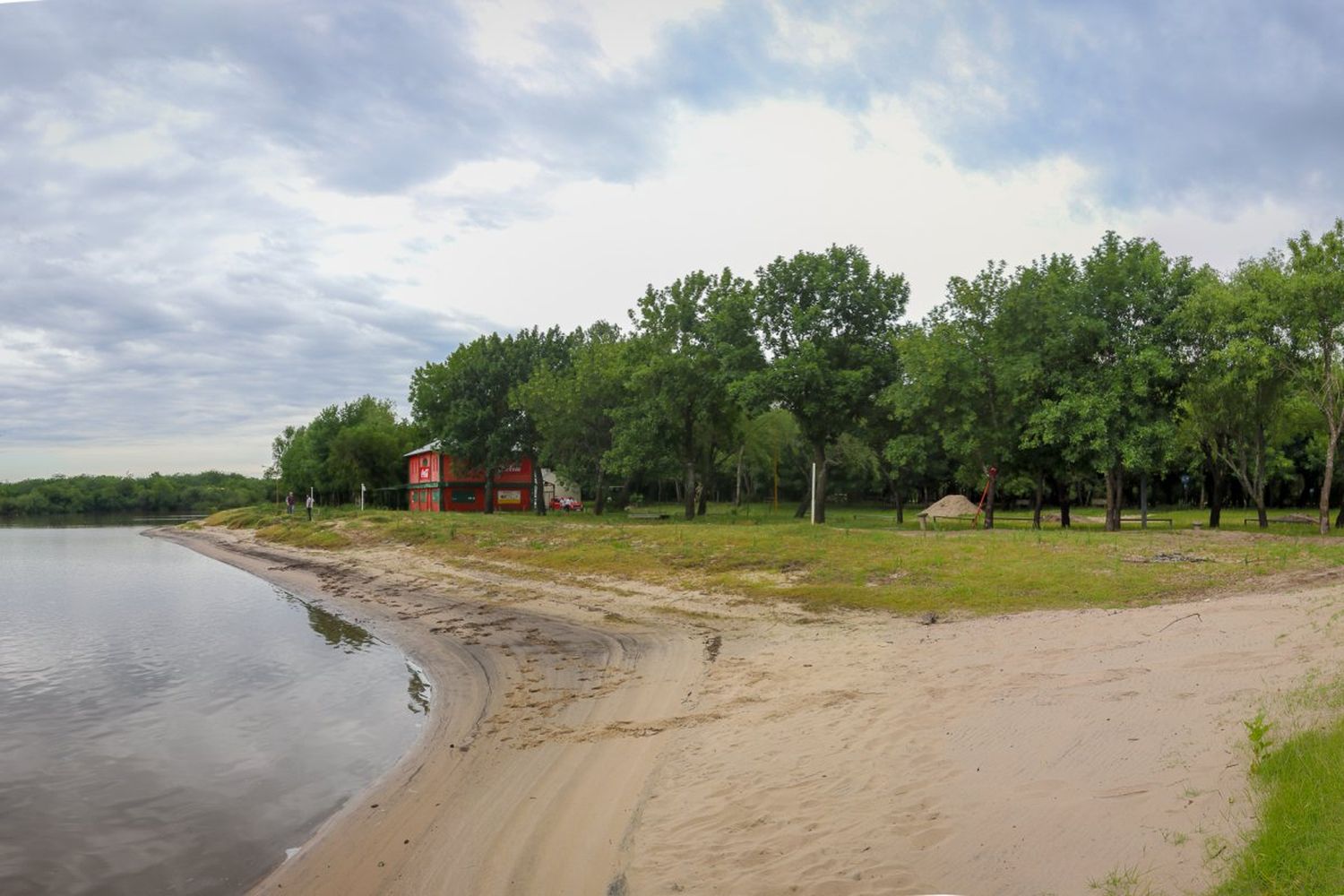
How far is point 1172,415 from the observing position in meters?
33.4

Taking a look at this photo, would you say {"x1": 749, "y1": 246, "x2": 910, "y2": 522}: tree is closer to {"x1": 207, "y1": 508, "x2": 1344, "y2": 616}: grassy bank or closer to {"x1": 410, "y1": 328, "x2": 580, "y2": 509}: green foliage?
→ {"x1": 207, "y1": 508, "x2": 1344, "y2": 616}: grassy bank

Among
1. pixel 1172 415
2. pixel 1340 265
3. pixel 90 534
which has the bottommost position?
pixel 90 534

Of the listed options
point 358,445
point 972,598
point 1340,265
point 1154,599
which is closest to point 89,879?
point 972,598

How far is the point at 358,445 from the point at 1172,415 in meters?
69.1

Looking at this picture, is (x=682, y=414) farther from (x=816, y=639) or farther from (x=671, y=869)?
(x=671, y=869)

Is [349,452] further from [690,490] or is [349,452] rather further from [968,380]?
[968,380]

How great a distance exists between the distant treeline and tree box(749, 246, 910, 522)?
106m

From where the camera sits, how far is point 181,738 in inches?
482

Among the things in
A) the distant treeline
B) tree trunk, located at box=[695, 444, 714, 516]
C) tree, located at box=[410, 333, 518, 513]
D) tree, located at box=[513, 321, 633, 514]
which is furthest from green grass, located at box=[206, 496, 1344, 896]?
the distant treeline

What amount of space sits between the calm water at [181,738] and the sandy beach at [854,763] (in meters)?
0.85

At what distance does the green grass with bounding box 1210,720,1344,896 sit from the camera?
4.28 meters

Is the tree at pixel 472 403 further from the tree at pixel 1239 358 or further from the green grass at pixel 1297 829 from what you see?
the green grass at pixel 1297 829

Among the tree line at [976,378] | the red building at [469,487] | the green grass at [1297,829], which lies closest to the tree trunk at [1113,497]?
the tree line at [976,378]

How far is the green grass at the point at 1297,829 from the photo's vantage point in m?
4.28
